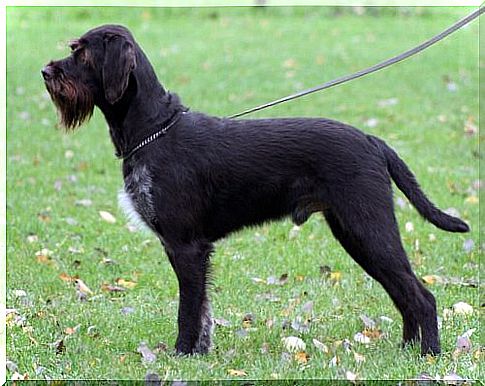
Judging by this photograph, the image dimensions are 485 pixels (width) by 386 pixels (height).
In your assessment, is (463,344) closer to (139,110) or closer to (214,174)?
(214,174)

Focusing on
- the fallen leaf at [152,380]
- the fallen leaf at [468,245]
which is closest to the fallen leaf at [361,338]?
the fallen leaf at [152,380]

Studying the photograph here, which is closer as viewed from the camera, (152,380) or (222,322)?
(152,380)

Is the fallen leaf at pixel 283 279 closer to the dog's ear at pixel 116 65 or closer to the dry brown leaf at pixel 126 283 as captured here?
the dry brown leaf at pixel 126 283

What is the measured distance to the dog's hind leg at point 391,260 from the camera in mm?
5102

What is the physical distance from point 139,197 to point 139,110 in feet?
1.74

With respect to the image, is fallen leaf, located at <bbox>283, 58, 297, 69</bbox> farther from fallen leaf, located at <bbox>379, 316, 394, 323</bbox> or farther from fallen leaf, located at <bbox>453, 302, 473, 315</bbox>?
fallen leaf, located at <bbox>379, 316, 394, 323</bbox>

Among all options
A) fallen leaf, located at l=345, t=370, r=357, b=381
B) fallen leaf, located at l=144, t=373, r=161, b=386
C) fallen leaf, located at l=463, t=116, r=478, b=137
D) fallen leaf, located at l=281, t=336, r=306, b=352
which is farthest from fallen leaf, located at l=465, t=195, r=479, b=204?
fallen leaf, located at l=144, t=373, r=161, b=386

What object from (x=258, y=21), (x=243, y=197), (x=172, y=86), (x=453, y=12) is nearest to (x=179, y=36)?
(x=258, y=21)

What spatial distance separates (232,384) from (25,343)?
146 cm

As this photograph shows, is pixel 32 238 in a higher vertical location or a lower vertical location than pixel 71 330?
lower

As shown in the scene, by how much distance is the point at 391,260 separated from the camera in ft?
16.8

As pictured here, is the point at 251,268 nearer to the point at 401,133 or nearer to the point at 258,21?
the point at 401,133

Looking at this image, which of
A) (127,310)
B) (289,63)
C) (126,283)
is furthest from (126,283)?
(289,63)

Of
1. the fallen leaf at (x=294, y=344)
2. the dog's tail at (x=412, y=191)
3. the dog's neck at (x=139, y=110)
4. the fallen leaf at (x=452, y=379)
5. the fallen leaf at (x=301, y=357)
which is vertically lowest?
the fallen leaf at (x=294, y=344)
